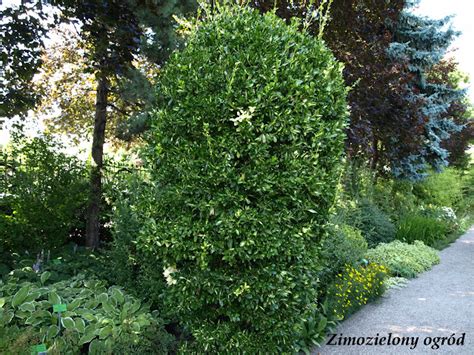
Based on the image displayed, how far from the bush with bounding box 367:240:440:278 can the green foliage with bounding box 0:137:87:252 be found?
13.3ft

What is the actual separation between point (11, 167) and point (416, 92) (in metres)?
8.62

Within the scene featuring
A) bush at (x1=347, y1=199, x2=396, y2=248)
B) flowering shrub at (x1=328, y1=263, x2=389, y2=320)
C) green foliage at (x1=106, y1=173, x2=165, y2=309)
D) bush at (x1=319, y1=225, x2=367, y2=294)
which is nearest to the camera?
green foliage at (x1=106, y1=173, x2=165, y2=309)

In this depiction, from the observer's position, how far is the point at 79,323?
2.77 meters

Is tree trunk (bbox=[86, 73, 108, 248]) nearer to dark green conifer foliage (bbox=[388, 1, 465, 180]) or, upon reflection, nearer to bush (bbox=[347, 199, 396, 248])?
bush (bbox=[347, 199, 396, 248])

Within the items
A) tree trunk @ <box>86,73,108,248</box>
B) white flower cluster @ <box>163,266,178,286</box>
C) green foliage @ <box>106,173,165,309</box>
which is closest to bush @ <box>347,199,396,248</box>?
tree trunk @ <box>86,73,108,248</box>

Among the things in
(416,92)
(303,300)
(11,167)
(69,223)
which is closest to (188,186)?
(303,300)

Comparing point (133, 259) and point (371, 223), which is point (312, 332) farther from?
point (371, 223)

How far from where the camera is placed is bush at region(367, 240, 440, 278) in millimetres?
5941

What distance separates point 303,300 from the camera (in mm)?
2869

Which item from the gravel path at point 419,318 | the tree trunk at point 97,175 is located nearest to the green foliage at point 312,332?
the gravel path at point 419,318

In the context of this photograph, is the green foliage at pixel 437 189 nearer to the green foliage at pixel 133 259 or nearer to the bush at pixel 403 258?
the bush at pixel 403 258

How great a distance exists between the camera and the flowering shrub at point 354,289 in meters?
3.98

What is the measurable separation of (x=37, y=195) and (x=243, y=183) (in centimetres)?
296

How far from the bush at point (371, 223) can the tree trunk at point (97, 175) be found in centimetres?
436
